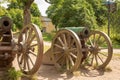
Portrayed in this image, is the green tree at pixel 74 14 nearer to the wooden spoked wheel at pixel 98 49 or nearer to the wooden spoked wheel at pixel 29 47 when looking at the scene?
the wooden spoked wheel at pixel 98 49

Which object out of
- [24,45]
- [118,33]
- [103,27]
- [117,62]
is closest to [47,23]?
[103,27]

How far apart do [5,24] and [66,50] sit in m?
2.89

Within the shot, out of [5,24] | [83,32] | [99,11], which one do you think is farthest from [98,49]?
[99,11]

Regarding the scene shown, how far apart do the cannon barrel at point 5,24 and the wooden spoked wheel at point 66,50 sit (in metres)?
2.54

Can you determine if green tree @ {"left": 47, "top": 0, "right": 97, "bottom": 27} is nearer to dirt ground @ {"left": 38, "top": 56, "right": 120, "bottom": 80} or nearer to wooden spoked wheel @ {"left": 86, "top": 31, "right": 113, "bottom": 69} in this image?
wooden spoked wheel @ {"left": 86, "top": 31, "right": 113, "bottom": 69}

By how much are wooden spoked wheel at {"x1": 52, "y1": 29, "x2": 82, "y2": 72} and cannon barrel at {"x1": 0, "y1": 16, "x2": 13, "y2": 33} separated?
2.54 m

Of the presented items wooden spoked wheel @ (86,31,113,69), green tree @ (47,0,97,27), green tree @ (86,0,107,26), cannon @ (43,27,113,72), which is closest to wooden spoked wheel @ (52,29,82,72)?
cannon @ (43,27,113,72)

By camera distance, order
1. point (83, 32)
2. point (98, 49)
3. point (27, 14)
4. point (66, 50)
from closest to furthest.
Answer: point (66, 50), point (83, 32), point (98, 49), point (27, 14)

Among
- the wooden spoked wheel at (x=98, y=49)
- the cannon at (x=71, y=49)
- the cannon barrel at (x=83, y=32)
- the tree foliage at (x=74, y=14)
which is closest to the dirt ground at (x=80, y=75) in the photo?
the cannon at (x=71, y=49)

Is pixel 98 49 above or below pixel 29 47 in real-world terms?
below

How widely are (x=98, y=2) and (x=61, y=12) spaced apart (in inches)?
351

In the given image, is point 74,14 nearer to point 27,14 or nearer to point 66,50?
point 27,14

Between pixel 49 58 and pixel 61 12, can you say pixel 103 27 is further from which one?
pixel 49 58

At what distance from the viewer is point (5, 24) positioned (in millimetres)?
8680
